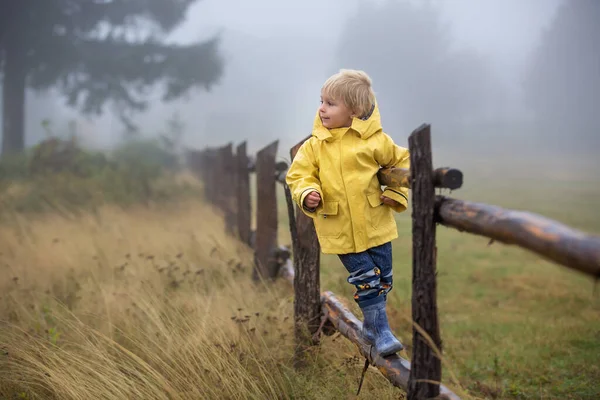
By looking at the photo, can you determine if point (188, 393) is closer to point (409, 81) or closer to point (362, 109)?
point (362, 109)

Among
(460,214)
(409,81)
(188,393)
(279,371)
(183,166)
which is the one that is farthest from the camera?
(409,81)

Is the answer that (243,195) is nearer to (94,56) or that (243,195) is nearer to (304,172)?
(304,172)

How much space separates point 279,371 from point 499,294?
159 inches

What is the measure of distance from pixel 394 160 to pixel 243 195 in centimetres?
405

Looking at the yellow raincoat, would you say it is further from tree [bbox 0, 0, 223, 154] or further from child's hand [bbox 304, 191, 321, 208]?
tree [bbox 0, 0, 223, 154]

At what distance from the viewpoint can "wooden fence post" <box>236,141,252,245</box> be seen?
652 centimetres

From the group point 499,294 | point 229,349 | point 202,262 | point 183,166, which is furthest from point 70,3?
point 229,349

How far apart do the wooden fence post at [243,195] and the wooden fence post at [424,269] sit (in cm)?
444

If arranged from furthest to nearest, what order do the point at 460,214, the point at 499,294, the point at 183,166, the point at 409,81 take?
the point at 409,81 → the point at 183,166 → the point at 499,294 → the point at 460,214

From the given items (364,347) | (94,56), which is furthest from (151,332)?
(94,56)

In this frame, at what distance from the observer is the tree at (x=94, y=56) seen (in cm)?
1791

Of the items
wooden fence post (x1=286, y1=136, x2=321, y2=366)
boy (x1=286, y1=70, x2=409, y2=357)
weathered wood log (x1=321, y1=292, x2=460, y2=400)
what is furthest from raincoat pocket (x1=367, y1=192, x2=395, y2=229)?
wooden fence post (x1=286, y1=136, x2=321, y2=366)

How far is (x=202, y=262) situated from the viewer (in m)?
5.75

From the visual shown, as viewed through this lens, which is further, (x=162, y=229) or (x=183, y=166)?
(x=183, y=166)
